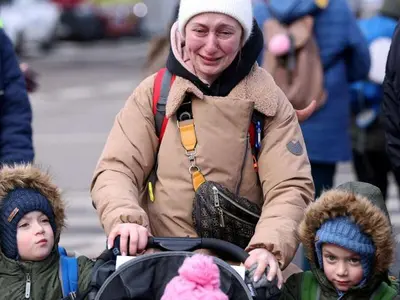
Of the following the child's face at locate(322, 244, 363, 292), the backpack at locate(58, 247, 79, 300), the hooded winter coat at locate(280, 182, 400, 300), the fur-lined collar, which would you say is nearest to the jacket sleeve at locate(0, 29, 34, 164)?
the backpack at locate(58, 247, 79, 300)

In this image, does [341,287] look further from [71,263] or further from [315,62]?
[315,62]

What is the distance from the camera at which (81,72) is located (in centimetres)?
2597

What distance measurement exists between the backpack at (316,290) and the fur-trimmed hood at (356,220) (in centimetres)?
7

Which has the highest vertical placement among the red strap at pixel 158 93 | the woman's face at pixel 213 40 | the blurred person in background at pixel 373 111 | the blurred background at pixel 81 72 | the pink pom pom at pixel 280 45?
the woman's face at pixel 213 40

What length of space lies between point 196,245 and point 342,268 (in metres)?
0.55

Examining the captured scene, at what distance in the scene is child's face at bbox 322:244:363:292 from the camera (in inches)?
174

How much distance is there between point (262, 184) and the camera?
15.2ft

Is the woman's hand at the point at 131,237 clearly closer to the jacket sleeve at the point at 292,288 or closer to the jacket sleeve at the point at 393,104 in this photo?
the jacket sleeve at the point at 292,288

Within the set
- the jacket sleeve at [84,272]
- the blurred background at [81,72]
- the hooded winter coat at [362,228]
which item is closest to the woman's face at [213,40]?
the hooded winter coat at [362,228]

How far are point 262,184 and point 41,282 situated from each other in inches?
36.4

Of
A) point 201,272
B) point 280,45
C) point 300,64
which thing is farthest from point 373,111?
point 201,272

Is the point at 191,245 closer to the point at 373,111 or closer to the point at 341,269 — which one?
the point at 341,269

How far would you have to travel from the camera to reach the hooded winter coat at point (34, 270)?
4.58m

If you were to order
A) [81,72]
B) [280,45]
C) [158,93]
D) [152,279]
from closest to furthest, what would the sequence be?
[152,279], [158,93], [280,45], [81,72]
